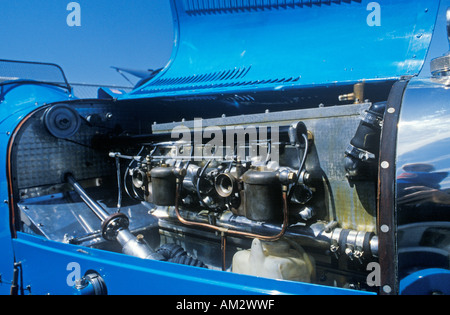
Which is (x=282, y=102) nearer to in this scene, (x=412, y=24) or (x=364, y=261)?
(x=412, y=24)

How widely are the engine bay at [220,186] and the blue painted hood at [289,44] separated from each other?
0.35 meters

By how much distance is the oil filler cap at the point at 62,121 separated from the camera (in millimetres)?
2455

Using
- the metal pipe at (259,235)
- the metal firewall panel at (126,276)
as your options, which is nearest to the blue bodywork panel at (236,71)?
the metal firewall panel at (126,276)

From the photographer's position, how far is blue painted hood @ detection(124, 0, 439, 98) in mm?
1801

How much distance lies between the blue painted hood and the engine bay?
35 cm

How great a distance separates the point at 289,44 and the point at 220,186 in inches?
46.1

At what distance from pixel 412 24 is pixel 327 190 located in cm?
Result: 110

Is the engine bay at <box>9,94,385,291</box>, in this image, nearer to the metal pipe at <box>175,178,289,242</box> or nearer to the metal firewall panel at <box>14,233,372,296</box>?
the metal pipe at <box>175,178,289,242</box>

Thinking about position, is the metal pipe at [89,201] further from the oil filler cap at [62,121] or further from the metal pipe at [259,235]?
the metal pipe at [259,235]

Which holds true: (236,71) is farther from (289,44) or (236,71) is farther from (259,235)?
(259,235)

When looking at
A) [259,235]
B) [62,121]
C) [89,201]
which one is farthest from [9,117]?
[259,235]

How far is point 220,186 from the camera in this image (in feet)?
5.88
